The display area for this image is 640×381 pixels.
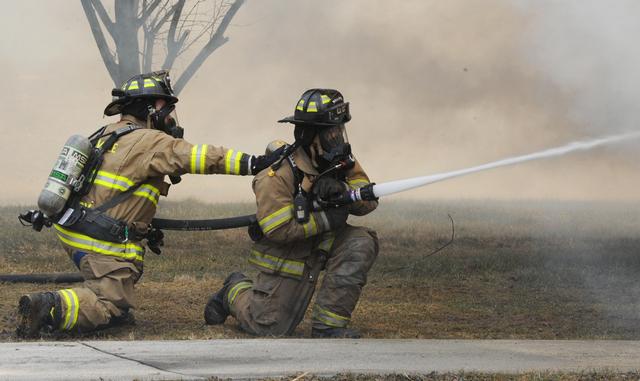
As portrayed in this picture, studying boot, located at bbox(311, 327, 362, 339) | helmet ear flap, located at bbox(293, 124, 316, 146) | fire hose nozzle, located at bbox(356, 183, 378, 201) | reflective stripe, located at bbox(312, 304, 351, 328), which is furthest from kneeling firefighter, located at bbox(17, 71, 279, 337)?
boot, located at bbox(311, 327, 362, 339)

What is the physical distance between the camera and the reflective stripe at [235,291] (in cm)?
716

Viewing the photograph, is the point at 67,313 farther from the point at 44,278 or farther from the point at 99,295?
the point at 44,278

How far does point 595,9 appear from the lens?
31.5 ft

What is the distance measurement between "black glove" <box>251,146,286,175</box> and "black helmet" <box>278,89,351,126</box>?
25cm

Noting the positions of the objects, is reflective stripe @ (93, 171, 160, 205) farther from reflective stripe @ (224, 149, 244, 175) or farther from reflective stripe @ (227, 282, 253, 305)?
reflective stripe @ (227, 282, 253, 305)

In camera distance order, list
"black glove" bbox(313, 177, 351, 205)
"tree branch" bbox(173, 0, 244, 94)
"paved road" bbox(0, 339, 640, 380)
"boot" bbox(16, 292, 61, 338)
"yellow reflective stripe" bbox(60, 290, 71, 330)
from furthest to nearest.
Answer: "tree branch" bbox(173, 0, 244, 94) → "black glove" bbox(313, 177, 351, 205) → "yellow reflective stripe" bbox(60, 290, 71, 330) → "boot" bbox(16, 292, 61, 338) → "paved road" bbox(0, 339, 640, 380)

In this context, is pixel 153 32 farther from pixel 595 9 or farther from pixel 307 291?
pixel 307 291

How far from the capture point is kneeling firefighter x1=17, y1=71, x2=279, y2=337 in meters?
6.64

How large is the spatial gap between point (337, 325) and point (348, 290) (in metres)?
0.24

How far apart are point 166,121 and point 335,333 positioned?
190 cm

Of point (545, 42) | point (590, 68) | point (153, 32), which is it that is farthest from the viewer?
point (153, 32)

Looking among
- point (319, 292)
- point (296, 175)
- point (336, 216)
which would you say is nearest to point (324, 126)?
point (296, 175)

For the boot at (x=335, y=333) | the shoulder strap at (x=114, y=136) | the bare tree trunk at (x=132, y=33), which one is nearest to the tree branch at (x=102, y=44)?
the bare tree trunk at (x=132, y=33)

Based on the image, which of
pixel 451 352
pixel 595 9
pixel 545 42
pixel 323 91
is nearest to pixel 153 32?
pixel 545 42
